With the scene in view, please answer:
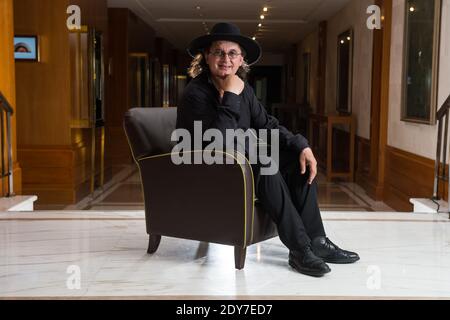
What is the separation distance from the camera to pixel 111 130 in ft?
37.8

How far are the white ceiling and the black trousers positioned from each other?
23.9 ft

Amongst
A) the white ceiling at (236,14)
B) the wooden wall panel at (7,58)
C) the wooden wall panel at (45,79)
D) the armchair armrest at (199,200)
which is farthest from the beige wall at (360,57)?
the armchair armrest at (199,200)

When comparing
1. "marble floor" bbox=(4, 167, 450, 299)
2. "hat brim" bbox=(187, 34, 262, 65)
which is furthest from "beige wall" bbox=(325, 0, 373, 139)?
"hat brim" bbox=(187, 34, 262, 65)

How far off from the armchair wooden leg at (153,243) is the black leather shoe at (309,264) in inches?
32.3

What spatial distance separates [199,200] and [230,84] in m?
0.64

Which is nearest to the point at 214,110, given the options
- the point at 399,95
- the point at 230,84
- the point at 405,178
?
the point at 230,84

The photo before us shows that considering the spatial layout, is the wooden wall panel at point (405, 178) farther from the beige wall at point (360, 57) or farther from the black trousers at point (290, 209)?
the black trousers at point (290, 209)

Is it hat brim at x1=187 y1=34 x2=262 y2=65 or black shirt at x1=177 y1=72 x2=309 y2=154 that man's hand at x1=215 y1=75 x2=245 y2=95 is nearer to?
black shirt at x1=177 y1=72 x2=309 y2=154

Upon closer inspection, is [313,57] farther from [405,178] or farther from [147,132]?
[147,132]

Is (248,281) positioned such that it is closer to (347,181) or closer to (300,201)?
(300,201)

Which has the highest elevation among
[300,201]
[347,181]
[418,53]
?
[418,53]

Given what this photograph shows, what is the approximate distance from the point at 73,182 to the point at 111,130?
167 inches

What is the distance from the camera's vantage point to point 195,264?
11.1 feet
